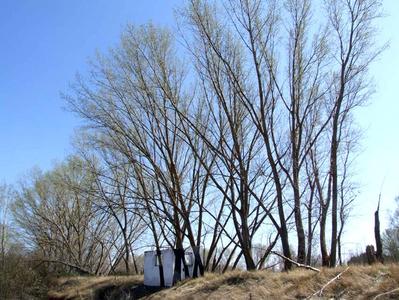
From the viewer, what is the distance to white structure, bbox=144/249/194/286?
2486 centimetres

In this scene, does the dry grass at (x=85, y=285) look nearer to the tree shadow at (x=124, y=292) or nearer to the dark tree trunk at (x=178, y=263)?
the tree shadow at (x=124, y=292)

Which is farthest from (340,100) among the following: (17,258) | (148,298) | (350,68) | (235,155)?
(17,258)

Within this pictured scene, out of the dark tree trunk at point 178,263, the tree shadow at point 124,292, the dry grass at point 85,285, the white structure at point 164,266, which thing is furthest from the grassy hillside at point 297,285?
the dry grass at point 85,285

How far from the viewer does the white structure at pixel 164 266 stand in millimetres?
24859

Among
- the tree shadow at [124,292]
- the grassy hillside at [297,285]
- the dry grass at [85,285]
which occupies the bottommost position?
the grassy hillside at [297,285]

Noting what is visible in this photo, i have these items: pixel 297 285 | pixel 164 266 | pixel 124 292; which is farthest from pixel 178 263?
pixel 297 285

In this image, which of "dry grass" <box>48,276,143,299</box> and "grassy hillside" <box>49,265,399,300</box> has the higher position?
"dry grass" <box>48,276,143,299</box>

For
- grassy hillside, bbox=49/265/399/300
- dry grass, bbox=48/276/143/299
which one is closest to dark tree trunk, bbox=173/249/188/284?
grassy hillside, bbox=49/265/399/300

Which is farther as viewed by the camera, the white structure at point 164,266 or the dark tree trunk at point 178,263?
the white structure at point 164,266

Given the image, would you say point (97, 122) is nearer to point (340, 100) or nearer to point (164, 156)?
point (164, 156)

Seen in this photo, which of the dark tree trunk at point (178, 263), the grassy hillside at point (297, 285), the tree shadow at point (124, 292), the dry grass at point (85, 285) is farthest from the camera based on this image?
the dry grass at point (85, 285)

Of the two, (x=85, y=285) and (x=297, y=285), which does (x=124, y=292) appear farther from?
(x=297, y=285)

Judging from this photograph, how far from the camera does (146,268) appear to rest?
26594 millimetres

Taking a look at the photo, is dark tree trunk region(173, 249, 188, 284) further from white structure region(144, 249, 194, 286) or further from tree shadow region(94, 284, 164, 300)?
tree shadow region(94, 284, 164, 300)
